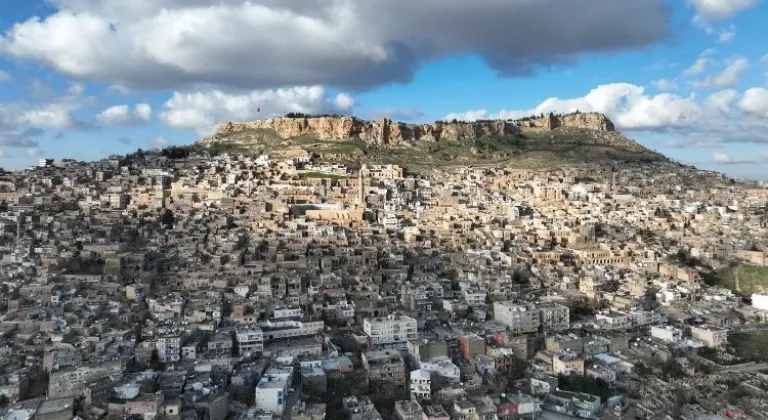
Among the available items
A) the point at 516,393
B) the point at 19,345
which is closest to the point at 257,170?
the point at 19,345

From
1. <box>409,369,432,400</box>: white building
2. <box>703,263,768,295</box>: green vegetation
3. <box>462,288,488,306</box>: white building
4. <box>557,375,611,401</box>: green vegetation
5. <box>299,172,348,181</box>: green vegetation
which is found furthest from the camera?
<box>299,172,348,181</box>: green vegetation

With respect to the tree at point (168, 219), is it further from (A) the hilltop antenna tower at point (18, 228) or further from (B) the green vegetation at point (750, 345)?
(B) the green vegetation at point (750, 345)

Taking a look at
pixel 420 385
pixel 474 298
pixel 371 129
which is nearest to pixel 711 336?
pixel 474 298

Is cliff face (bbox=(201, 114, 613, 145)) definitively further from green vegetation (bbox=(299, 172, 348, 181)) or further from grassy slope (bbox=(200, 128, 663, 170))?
green vegetation (bbox=(299, 172, 348, 181))

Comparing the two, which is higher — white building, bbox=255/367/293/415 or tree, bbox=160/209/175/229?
tree, bbox=160/209/175/229

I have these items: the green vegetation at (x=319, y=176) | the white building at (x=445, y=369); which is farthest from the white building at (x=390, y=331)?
the green vegetation at (x=319, y=176)

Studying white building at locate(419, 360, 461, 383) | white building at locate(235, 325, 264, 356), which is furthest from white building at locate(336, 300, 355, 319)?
white building at locate(419, 360, 461, 383)

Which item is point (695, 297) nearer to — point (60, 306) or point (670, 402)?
point (670, 402)
